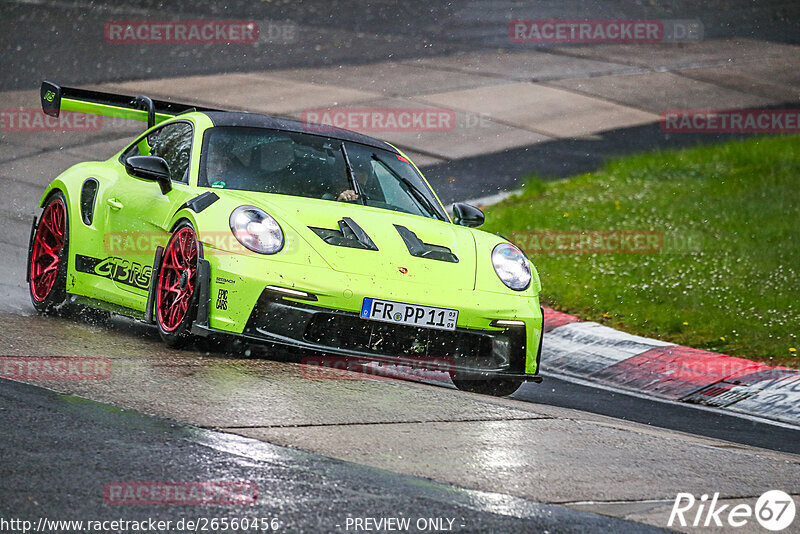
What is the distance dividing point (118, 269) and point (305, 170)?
4.04ft

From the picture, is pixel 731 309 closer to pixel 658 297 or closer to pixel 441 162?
pixel 658 297

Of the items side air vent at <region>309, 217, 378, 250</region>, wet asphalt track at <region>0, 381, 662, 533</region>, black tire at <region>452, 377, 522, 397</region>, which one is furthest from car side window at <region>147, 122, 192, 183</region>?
wet asphalt track at <region>0, 381, 662, 533</region>

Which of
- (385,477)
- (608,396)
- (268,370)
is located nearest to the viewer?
(385,477)

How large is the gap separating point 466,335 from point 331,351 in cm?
75

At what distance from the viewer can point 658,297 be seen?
10.3m

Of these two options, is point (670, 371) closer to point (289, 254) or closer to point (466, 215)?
point (466, 215)

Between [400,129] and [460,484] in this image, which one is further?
[400,129]

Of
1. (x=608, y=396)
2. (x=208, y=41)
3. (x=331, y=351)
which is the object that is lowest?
(x=608, y=396)

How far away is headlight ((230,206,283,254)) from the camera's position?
6.52 m

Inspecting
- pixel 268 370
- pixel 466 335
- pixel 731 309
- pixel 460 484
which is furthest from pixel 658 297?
pixel 460 484

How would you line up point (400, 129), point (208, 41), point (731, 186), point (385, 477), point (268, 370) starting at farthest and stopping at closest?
point (208, 41) < point (400, 129) < point (731, 186) < point (268, 370) < point (385, 477)

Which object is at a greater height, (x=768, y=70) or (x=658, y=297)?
(x=768, y=70)

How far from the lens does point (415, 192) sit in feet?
25.8

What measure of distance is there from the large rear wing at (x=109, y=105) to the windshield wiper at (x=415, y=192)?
1558 millimetres
